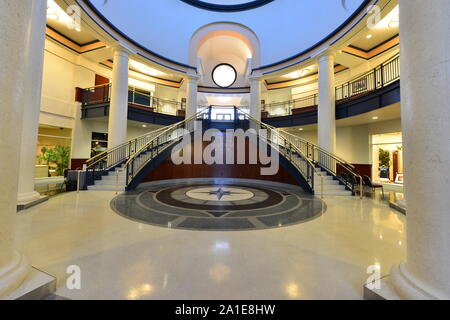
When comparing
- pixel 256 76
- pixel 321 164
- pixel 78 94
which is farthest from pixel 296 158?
pixel 78 94

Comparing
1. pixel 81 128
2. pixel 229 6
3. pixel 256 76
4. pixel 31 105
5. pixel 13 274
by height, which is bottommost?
pixel 13 274

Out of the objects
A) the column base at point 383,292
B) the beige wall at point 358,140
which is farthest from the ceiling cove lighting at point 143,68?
the column base at point 383,292

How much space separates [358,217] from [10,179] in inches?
253

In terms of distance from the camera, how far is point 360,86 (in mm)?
13117

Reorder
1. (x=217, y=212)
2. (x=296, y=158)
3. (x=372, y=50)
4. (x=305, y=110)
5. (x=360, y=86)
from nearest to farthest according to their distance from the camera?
(x=217, y=212), (x=296, y=158), (x=372, y=50), (x=360, y=86), (x=305, y=110)

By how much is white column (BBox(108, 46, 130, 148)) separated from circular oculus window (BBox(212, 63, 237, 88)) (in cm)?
1305

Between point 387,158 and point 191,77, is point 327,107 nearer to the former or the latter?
point 387,158

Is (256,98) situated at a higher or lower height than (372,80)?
lower

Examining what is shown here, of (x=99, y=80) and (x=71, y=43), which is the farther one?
(x=99, y=80)

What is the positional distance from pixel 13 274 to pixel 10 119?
139 centimetres

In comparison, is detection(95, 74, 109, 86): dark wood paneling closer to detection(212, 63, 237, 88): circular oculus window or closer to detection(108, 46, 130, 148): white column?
detection(108, 46, 130, 148): white column

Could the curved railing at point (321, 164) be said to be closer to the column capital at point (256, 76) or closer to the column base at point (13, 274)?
the column capital at point (256, 76)

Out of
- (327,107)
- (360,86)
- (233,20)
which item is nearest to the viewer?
(327,107)
